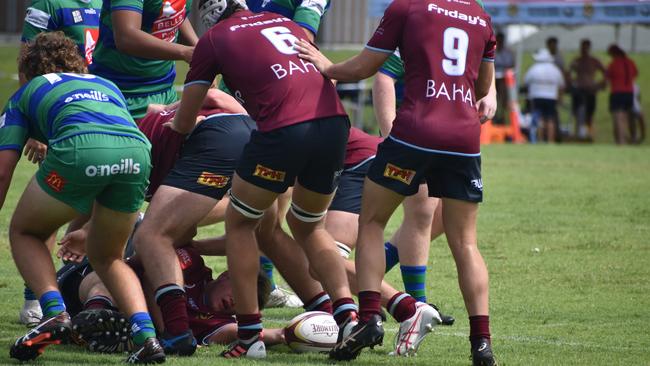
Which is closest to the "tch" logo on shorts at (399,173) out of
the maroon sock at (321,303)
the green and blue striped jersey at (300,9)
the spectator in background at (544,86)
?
the maroon sock at (321,303)

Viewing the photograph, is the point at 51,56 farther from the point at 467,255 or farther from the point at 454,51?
the point at 467,255

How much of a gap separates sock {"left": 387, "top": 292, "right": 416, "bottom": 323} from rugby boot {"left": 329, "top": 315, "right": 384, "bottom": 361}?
544mm

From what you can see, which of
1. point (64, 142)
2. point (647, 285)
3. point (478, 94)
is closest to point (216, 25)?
point (64, 142)

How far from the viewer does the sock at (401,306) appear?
21.0 feet

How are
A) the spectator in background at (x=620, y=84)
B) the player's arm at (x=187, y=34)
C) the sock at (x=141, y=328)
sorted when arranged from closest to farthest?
1. the sock at (x=141, y=328)
2. the player's arm at (x=187, y=34)
3. the spectator in background at (x=620, y=84)

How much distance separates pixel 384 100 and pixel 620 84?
18.4m

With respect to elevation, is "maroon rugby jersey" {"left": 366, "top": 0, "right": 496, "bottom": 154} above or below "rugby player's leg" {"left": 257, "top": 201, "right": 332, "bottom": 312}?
above

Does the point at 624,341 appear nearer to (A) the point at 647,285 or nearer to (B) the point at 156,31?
(A) the point at 647,285

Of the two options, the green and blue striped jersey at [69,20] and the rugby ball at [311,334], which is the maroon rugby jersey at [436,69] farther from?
the green and blue striped jersey at [69,20]

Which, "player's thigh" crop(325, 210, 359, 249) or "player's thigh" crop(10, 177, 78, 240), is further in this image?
"player's thigh" crop(325, 210, 359, 249)

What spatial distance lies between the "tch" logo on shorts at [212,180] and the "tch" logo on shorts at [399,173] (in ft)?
3.23

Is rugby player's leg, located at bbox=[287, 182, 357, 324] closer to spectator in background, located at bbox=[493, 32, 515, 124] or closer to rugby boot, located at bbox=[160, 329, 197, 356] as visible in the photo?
rugby boot, located at bbox=[160, 329, 197, 356]

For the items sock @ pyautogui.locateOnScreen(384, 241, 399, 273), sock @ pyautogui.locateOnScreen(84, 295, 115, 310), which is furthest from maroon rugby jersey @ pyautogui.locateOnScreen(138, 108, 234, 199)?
sock @ pyautogui.locateOnScreen(384, 241, 399, 273)

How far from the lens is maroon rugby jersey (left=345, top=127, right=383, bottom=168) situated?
7527 millimetres
